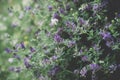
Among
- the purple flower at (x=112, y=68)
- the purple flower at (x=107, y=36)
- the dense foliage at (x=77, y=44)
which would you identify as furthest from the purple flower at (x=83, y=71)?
the purple flower at (x=107, y=36)

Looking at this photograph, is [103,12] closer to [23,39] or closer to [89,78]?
[89,78]

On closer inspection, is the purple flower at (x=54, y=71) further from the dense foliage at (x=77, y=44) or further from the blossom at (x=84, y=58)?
the blossom at (x=84, y=58)

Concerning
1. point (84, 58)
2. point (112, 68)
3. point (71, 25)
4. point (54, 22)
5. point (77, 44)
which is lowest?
point (112, 68)

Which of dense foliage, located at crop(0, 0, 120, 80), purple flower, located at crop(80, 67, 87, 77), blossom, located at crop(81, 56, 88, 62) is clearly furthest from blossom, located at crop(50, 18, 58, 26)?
purple flower, located at crop(80, 67, 87, 77)

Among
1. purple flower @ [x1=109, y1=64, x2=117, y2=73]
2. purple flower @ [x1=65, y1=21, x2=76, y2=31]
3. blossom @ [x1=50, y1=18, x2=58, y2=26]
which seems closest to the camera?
purple flower @ [x1=109, y1=64, x2=117, y2=73]

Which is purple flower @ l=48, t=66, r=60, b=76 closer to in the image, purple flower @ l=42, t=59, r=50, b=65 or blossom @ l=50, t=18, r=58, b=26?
purple flower @ l=42, t=59, r=50, b=65

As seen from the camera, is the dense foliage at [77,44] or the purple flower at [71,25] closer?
the dense foliage at [77,44]

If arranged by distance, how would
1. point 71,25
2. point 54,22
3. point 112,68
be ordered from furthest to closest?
1. point 54,22
2. point 71,25
3. point 112,68

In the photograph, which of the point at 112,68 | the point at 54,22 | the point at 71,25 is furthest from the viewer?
the point at 54,22

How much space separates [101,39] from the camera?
3350 millimetres

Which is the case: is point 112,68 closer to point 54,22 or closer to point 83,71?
point 83,71

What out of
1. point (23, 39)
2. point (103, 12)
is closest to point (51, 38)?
point (103, 12)

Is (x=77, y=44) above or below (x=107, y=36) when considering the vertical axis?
above

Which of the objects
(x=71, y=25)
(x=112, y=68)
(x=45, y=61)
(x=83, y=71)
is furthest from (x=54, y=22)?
(x=112, y=68)
